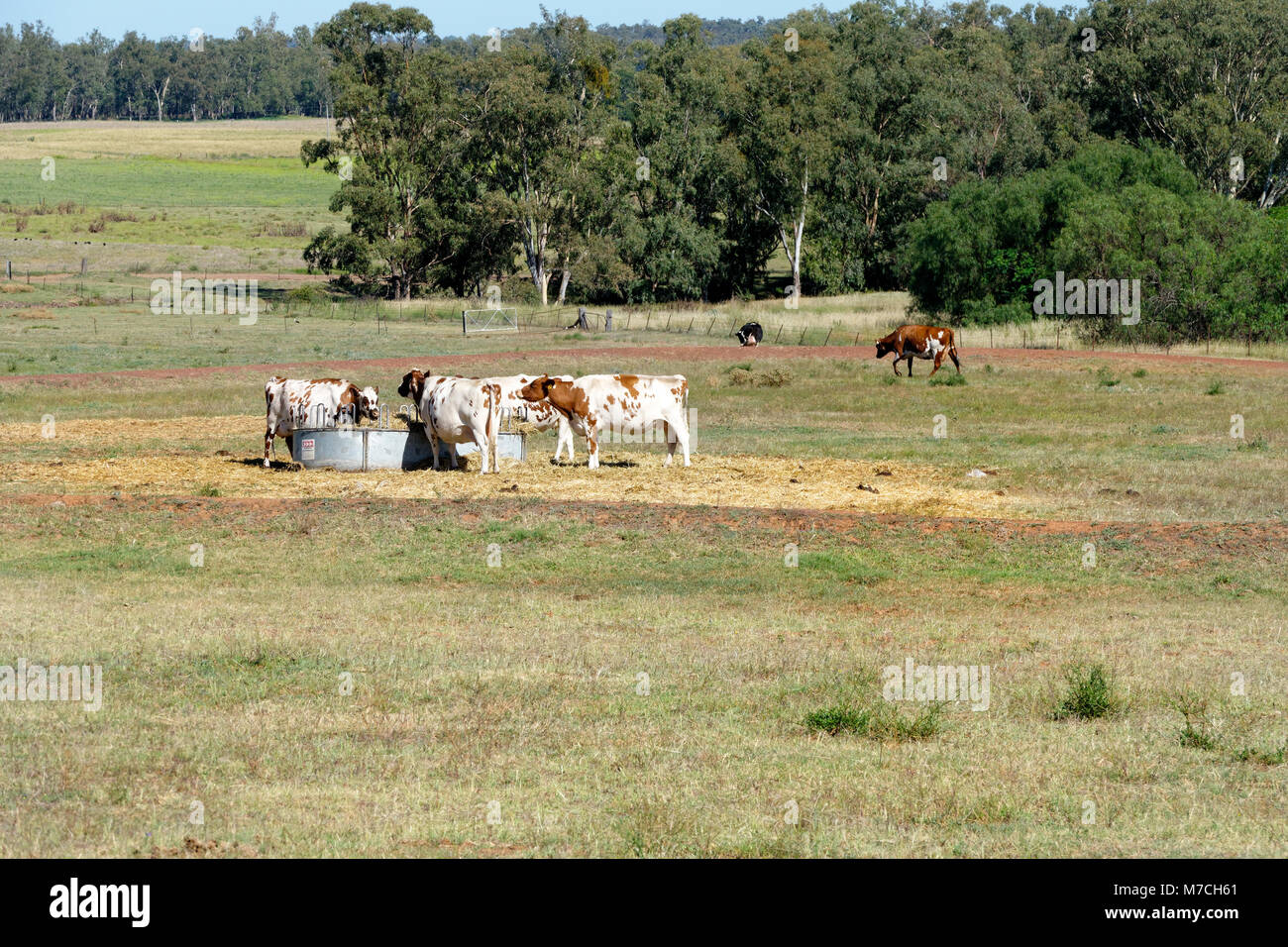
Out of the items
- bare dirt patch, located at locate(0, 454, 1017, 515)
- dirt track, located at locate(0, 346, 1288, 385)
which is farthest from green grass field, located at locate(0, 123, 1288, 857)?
dirt track, located at locate(0, 346, 1288, 385)

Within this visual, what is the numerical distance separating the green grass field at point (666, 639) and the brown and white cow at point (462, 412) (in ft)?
2.11

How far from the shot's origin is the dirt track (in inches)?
1841

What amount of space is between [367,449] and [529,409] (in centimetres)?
325

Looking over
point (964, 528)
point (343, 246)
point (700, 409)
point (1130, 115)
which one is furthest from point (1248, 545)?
point (1130, 115)

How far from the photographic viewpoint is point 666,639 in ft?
50.6

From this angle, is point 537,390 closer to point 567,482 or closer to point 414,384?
point 414,384

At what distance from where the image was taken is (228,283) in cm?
8894

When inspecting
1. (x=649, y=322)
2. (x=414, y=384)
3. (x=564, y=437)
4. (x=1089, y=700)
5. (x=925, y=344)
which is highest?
(x=649, y=322)

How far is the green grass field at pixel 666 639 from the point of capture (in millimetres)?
9391

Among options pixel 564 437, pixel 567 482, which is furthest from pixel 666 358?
pixel 567 482

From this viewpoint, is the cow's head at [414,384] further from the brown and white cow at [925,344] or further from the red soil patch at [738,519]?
the brown and white cow at [925,344]

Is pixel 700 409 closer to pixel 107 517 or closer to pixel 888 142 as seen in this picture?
pixel 107 517

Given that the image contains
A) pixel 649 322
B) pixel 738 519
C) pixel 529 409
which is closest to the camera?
pixel 738 519
